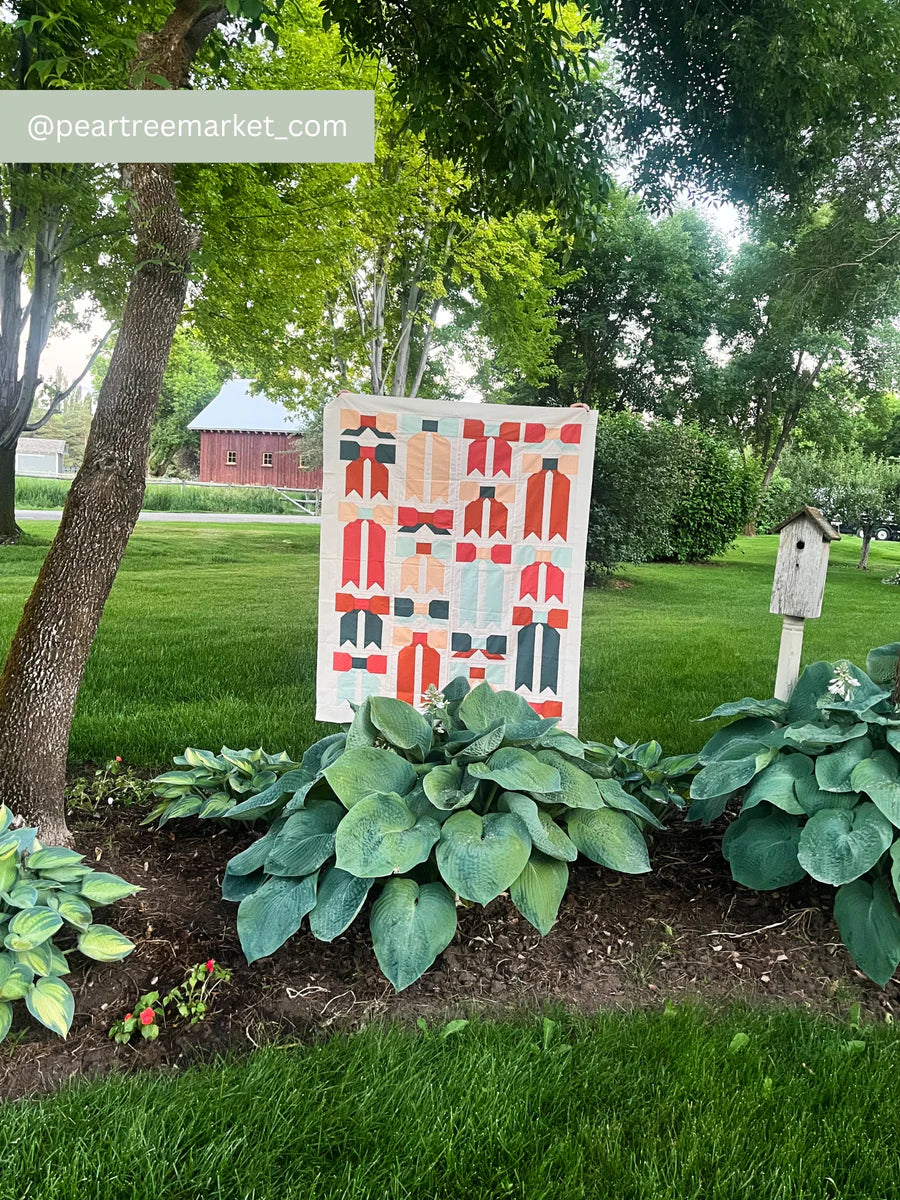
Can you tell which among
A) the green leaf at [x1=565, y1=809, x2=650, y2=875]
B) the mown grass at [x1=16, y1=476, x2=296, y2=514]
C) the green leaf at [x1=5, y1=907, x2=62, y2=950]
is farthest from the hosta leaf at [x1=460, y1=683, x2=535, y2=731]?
the mown grass at [x1=16, y1=476, x2=296, y2=514]

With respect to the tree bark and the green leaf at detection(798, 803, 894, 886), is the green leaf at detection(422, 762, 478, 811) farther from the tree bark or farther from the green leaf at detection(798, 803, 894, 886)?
the tree bark

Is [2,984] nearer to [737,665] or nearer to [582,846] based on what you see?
[582,846]

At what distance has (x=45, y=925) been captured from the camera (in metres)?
1.08

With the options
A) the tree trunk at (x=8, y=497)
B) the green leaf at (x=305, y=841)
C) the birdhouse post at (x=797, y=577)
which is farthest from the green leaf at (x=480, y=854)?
the tree trunk at (x=8, y=497)

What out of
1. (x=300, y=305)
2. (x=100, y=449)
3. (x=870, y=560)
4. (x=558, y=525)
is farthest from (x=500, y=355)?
(x=100, y=449)

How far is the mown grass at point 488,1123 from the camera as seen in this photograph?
87 centimetres

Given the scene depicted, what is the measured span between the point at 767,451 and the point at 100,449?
663 cm

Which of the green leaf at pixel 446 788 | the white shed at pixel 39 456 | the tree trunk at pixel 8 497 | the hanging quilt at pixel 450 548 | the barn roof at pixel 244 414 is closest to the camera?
the green leaf at pixel 446 788

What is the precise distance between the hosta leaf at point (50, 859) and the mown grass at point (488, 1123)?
0.38m

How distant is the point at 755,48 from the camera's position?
321 cm

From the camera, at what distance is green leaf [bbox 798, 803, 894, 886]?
1.18 m

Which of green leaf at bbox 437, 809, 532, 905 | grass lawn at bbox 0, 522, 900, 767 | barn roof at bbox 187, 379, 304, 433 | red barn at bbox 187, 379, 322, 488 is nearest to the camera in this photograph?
green leaf at bbox 437, 809, 532, 905

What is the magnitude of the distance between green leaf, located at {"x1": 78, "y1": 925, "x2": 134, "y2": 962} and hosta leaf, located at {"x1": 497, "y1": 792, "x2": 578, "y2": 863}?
0.68m

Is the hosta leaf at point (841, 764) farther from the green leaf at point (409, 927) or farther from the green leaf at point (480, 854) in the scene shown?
the green leaf at point (409, 927)
